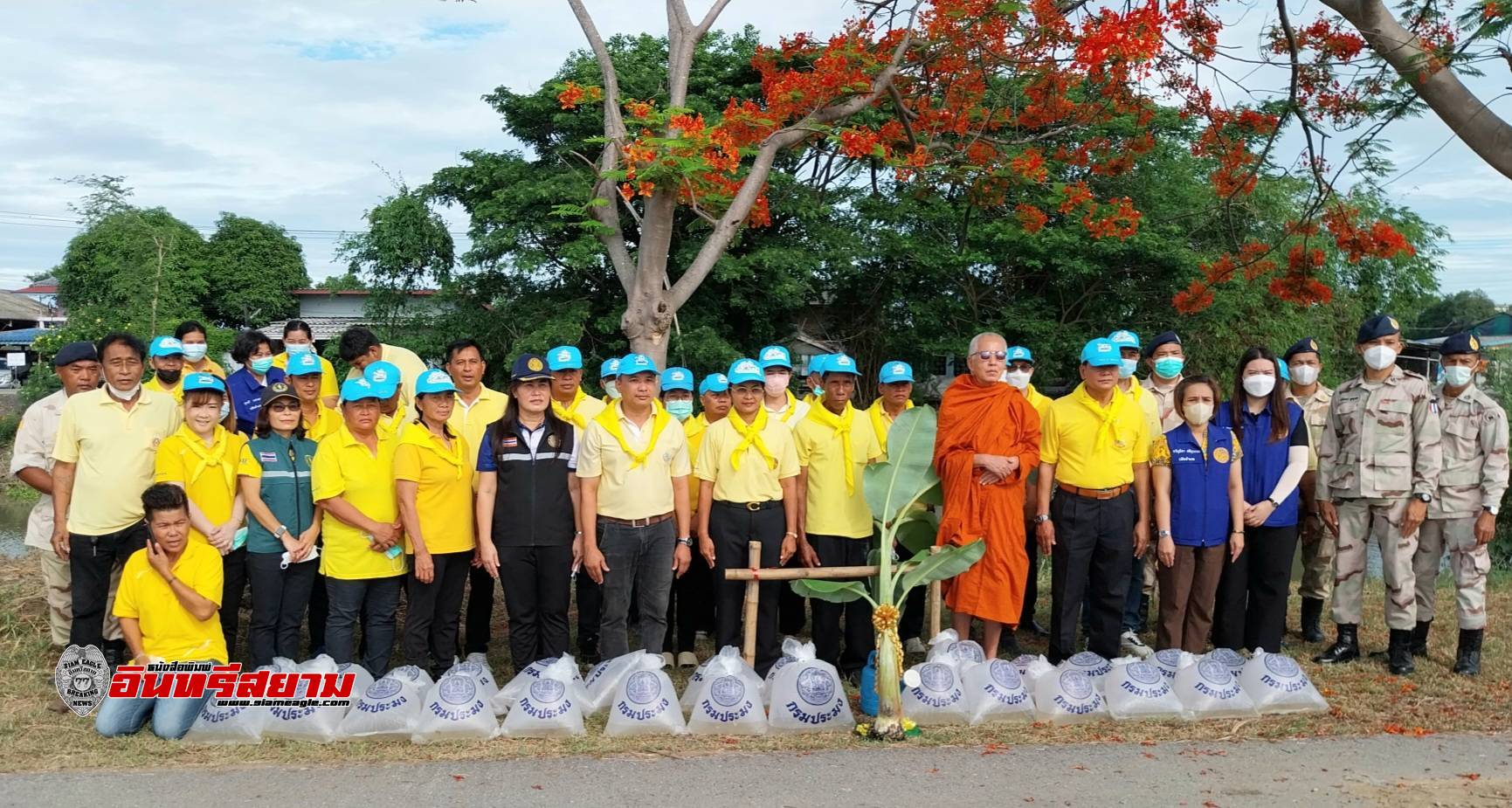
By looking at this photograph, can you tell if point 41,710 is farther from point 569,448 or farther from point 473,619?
point 569,448

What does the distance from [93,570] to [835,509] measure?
3.81 meters

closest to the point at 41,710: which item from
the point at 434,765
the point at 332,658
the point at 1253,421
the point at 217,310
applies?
the point at 332,658

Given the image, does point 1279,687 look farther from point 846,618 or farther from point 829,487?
point 829,487

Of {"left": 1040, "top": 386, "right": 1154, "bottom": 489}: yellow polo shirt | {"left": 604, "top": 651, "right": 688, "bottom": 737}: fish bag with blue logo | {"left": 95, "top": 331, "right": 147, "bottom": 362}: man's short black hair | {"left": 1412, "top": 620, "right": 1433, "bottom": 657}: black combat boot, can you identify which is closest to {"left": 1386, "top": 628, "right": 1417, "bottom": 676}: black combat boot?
{"left": 1412, "top": 620, "right": 1433, "bottom": 657}: black combat boot

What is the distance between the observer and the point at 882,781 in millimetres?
4305

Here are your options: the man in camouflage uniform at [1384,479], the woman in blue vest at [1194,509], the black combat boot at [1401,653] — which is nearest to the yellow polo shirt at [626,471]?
the woman in blue vest at [1194,509]

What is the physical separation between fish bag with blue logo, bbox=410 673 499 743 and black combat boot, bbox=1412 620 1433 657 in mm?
5070

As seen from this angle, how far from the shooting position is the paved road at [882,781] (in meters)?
4.10

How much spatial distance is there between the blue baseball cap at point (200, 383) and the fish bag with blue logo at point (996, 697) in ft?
12.1

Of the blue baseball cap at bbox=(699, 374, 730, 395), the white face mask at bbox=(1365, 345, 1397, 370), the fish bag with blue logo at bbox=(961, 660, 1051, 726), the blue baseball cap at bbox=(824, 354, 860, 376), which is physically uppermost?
the white face mask at bbox=(1365, 345, 1397, 370)

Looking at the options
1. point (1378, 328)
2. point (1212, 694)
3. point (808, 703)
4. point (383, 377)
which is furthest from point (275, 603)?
point (1378, 328)

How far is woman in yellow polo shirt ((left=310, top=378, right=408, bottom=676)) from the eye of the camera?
5328 mm

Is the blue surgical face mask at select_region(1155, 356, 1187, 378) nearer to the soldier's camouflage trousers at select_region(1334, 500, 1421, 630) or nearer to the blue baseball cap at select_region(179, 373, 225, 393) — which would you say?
the soldier's camouflage trousers at select_region(1334, 500, 1421, 630)

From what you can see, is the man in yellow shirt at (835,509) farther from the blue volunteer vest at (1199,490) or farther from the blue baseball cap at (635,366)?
the blue volunteer vest at (1199,490)
